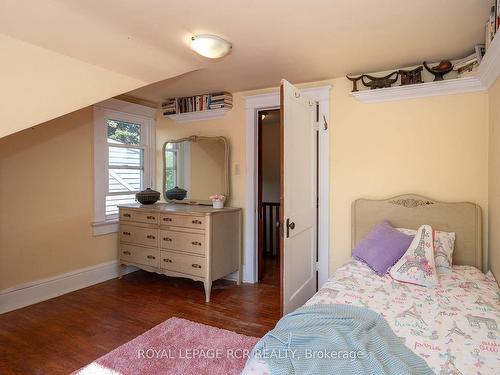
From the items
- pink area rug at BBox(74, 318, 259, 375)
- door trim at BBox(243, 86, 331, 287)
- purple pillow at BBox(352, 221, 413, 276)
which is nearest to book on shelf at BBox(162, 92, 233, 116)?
door trim at BBox(243, 86, 331, 287)

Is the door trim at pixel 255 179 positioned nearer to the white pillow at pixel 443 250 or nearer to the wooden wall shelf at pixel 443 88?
the wooden wall shelf at pixel 443 88

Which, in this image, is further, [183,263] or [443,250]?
[183,263]

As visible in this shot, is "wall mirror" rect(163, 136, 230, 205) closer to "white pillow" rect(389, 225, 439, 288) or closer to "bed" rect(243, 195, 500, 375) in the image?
"bed" rect(243, 195, 500, 375)

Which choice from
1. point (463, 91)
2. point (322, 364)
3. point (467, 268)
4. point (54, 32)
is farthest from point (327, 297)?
point (54, 32)

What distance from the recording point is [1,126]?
1868mm

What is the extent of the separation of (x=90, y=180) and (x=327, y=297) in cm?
303

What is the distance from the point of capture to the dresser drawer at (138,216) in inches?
141

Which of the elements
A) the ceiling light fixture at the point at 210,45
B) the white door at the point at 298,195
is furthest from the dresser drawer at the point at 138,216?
the ceiling light fixture at the point at 210,45

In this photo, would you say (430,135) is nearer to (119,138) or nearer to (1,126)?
(1,126)

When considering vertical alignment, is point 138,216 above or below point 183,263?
above

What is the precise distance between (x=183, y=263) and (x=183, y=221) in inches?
17.9

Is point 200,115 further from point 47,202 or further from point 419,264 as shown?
point 419,264

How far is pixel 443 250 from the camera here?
248 centimetres

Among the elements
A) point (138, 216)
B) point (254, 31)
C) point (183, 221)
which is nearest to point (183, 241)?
point (183, 221)
